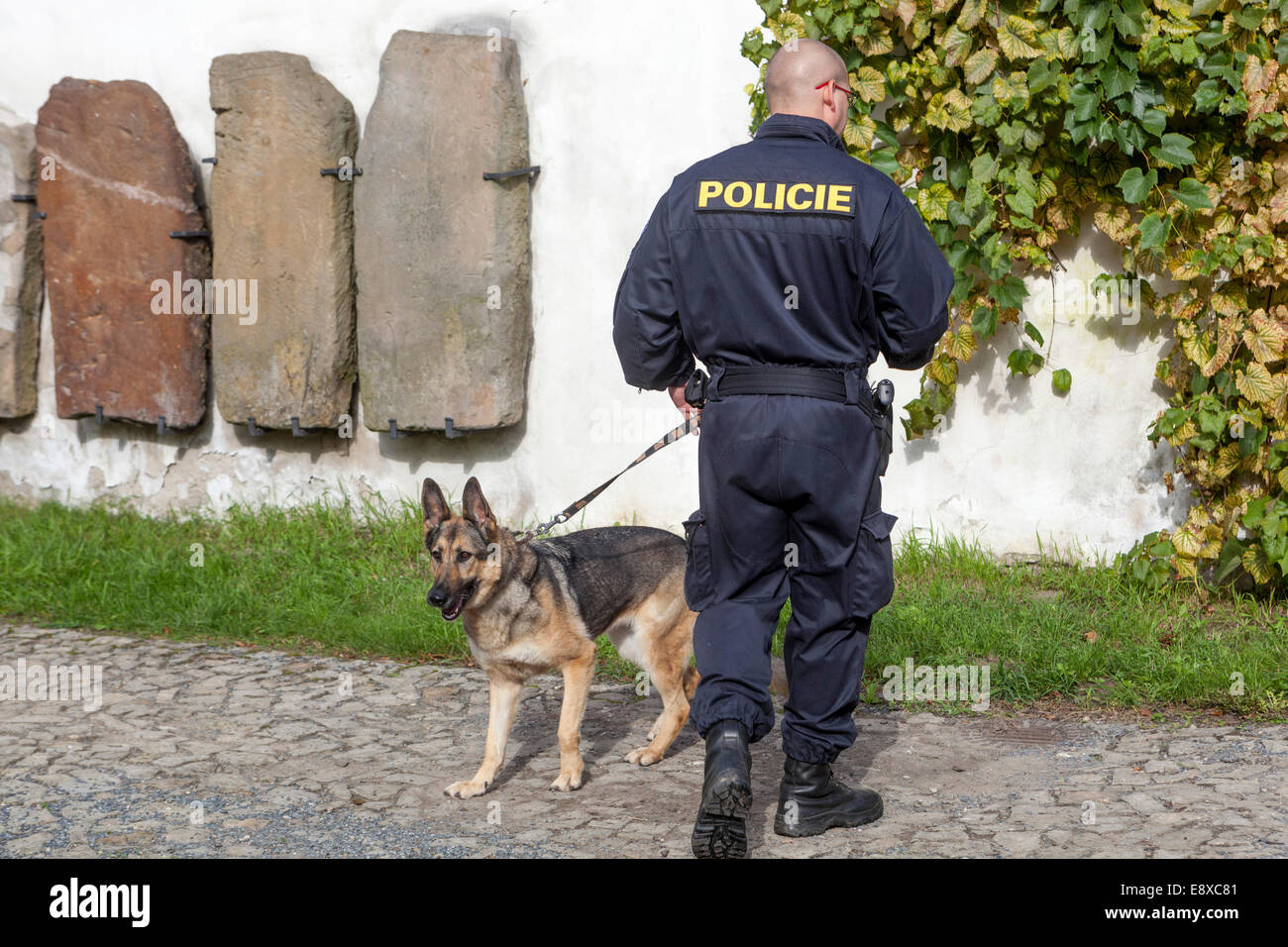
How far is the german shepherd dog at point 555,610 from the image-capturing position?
14.2ft

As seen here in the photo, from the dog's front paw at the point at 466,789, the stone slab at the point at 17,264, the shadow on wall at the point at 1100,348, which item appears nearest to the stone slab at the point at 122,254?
the stone slab at the point at 17,264

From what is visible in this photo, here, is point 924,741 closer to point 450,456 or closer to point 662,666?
point 662,666

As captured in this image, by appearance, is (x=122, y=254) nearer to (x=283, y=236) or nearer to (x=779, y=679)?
(x=283, y=236)

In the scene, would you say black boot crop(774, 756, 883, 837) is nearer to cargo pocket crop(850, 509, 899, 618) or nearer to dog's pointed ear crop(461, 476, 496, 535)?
cargo pocket crop(850, 509, 899, 618)

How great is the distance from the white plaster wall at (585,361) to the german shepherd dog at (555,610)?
7.14 feet

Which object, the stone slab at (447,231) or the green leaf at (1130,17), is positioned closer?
the green leaf at (1130,17)

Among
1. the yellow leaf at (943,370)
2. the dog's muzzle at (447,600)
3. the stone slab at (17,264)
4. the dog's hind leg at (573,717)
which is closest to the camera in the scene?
the dog's muzzle at (447,600)

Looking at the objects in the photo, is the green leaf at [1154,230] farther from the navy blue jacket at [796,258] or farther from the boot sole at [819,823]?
the boot sole at [819,823]

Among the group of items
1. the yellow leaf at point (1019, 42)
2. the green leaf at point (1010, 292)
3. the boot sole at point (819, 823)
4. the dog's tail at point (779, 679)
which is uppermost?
the yellow leaf at point (1019, 42)

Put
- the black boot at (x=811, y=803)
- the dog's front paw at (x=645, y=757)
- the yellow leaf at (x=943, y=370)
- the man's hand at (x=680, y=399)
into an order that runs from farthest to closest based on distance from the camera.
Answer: the yellow leaf at (x=943, y=370) → the dog's front paw at (x=645, y=757) → the man's hand at (x=680, y=399) → the black boot at (x=811, y=803)

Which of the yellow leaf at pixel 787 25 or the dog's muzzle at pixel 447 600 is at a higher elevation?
the yellow leaf at pixel 787 25

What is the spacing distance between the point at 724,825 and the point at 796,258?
4.98 ft

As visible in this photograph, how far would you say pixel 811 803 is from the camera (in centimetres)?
388

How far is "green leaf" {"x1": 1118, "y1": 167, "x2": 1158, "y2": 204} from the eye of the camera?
5.66 m
